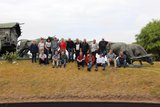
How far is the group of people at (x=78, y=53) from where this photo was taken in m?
30.4

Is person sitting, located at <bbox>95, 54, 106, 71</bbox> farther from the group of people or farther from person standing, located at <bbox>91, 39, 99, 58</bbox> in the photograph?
person standing, located at <bbox>91, 39, 99, 58</bbox>

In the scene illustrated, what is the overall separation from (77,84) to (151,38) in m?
50.7

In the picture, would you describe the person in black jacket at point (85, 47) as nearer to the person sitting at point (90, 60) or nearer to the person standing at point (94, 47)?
the person standing at point (94, 47)

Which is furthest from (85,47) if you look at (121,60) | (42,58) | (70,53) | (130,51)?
(130,51)

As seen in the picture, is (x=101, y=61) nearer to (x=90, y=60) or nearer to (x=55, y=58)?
(x=90, y=60)

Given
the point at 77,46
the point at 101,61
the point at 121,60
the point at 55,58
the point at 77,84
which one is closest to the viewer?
the point at 77,84

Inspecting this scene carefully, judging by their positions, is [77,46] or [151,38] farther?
[151,38]

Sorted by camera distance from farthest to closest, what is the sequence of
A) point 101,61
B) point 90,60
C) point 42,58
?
point 42,58 → point 101,61 → point 90,60

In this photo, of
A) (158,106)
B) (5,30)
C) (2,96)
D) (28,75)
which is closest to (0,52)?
(5,30)

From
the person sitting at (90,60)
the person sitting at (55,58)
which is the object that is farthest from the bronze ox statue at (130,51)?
the person sitting at (55,58)

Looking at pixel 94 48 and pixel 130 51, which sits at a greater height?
pixel 94 48

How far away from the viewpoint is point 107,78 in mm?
29234

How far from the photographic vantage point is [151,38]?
76.9 m

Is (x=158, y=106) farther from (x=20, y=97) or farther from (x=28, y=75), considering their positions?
(x=28, y=75)
